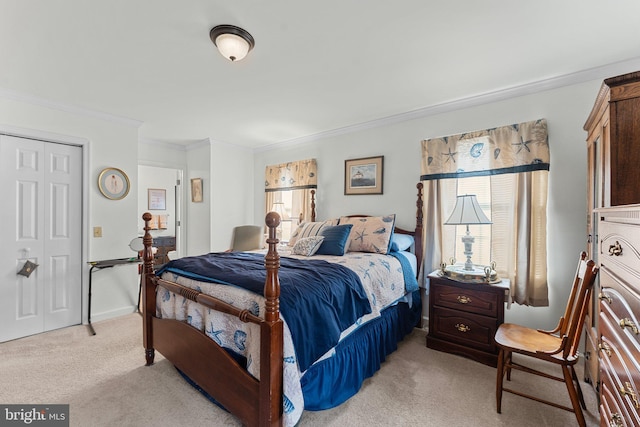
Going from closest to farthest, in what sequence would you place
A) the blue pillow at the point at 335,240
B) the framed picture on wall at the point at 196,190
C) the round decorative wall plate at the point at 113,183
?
the blue pillow at the point at 335,240 → the round decorative wall plate at the point at 113,183 → the framed picture on wall at the point at 196,190

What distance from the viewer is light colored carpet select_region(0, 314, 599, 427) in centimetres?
168

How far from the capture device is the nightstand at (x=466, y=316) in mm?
2273

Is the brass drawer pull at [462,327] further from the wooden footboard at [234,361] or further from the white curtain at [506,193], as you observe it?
the wooden footboard at [234,361]

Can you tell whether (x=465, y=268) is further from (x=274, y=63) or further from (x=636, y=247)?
(x=274, y=63)

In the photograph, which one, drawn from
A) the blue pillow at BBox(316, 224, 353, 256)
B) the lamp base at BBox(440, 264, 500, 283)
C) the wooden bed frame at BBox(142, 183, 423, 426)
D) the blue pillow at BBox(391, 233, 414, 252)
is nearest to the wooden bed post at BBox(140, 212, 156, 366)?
the wooden bed frame at BBox(142, 183, 423, 426)

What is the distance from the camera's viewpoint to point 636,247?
839mm

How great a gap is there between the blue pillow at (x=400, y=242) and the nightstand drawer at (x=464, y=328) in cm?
69

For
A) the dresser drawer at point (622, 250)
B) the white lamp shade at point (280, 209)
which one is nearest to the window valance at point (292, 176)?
the white lamp shade at point (280, 209)

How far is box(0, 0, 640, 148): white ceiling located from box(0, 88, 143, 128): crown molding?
25 mm

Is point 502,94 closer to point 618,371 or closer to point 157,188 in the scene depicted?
point 618,371

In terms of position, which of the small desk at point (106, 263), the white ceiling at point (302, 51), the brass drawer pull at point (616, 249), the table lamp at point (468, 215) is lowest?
the small desk at point (106, 263)

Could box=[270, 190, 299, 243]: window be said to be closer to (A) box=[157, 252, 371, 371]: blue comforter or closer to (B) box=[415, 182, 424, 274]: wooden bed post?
(B) box=[415, 182, 424, 274]: wooden bed post

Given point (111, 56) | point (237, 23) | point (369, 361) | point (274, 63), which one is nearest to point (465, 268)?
point (369, 361)

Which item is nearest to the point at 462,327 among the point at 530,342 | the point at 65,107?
the point at 530,342
